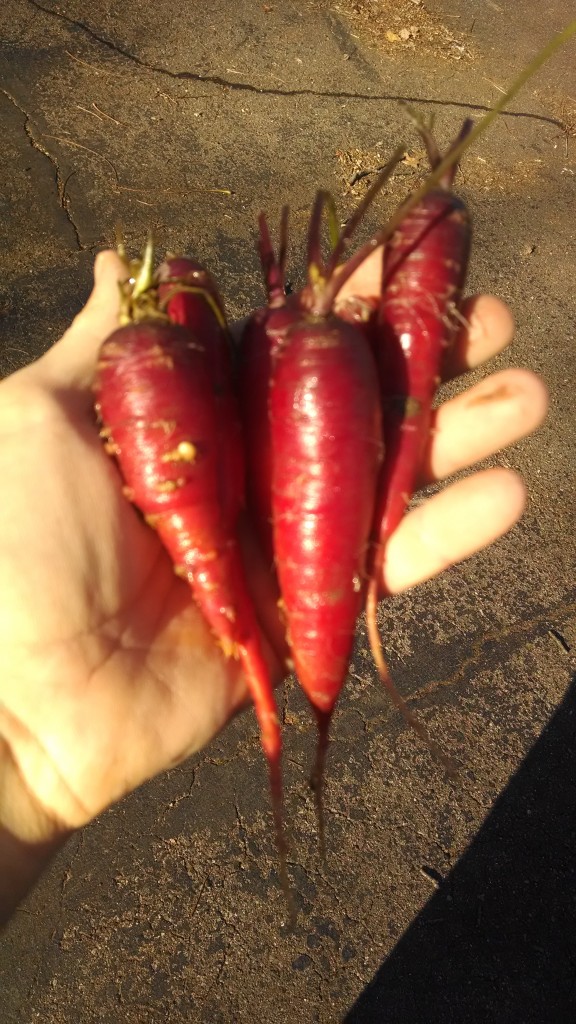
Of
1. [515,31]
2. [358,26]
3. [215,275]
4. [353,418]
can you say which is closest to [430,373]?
[353,418]

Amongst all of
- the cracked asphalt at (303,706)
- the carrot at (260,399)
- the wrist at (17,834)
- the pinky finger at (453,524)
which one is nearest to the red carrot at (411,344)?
the pinky finger at (453,524)

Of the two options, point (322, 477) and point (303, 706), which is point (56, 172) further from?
point (322, 477)

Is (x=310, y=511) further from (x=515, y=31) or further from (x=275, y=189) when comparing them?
(x=515, y=31)

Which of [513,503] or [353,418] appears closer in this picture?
[353,418]

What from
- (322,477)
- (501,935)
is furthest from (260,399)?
(501,935)

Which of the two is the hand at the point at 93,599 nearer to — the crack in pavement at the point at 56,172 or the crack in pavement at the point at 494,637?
the crack in pavement at the point at 494,637

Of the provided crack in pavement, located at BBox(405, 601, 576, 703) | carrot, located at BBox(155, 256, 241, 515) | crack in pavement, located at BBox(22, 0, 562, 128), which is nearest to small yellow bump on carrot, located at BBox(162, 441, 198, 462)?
carrot, located at BBox(155, 256, 241, 515)

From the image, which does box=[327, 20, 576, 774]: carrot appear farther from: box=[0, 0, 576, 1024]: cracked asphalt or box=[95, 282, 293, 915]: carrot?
box=[0, 0, 576, 1024]: cracked asphalt
